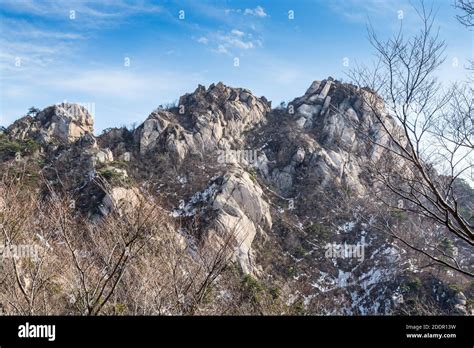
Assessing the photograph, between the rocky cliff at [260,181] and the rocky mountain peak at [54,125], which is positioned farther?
the rocky mountain peak at [54,125]

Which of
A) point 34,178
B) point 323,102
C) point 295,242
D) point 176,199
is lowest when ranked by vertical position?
point 295,242

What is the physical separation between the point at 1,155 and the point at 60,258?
31275 mm

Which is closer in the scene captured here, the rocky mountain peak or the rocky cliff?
the rocky cliff

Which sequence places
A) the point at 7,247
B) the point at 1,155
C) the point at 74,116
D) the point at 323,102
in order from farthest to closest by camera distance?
the point at 323,102
the point at 74,116
the point at 1,155
the point at 7,247

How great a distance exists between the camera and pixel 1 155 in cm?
3572

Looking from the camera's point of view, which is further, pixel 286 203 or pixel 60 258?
pixel 286 203

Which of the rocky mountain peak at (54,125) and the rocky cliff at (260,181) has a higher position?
the rocky mountain peak at (54,125)

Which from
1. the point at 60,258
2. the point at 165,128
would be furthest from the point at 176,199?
the point at 60,258

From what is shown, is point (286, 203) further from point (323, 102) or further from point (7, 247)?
point (7, 247)

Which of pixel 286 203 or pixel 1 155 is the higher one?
pixel 1 155

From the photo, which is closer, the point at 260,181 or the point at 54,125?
the point at 54,125

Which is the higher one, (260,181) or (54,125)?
(54,125)

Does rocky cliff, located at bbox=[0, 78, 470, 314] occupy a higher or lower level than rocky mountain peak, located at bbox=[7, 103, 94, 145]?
lower
